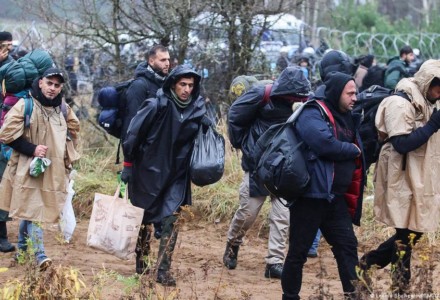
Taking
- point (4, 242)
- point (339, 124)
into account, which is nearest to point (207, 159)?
point (339, 124)

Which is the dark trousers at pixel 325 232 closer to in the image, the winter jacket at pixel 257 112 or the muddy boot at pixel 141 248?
the muddy boot at pixel 141 248

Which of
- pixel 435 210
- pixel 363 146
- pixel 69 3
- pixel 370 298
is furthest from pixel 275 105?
pixel 69 3

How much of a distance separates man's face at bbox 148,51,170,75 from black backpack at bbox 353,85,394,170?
2.11m

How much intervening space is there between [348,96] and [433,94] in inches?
29.8

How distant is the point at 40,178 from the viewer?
7023 mm

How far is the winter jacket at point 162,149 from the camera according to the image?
21.9ft

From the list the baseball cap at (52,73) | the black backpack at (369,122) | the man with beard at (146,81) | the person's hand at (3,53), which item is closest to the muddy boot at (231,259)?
the man with beard at (146,81)

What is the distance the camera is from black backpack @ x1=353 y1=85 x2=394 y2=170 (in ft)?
21.3

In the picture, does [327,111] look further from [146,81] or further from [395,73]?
[395,73]

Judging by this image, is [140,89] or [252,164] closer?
[252,164]

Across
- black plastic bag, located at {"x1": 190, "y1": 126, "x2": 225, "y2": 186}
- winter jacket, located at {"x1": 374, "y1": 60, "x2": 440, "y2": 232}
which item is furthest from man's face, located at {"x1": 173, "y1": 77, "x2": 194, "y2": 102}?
winter jacket, located at {"x1": 374, "y1": 60, "x2": 440, "y2": 232}

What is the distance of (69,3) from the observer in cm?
1179

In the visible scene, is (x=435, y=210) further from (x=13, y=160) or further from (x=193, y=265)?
(x=13, y=160)

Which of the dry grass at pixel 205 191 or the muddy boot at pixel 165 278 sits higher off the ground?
the dry grass at pixel 205 191
